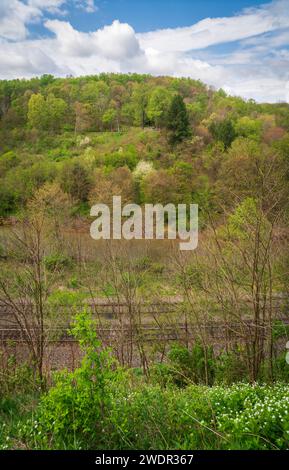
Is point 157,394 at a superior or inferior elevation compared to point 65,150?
inferior

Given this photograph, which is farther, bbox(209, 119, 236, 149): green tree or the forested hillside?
bbox(209, 119, 236, 149): green tree

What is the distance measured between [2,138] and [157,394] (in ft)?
164

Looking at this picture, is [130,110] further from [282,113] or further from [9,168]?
[9,168]

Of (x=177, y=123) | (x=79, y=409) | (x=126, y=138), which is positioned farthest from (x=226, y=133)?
(x=79, y=409)

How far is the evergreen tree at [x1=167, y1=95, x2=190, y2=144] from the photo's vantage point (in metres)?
41.8

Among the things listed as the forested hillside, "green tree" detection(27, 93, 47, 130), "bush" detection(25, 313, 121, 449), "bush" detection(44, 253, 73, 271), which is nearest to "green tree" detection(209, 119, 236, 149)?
the forested hillside

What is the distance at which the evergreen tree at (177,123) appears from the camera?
41.8m

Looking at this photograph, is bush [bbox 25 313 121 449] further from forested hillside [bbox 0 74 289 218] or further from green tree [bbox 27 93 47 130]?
green tree [bbox 27 93 47 130]

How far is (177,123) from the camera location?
41781 millimetres

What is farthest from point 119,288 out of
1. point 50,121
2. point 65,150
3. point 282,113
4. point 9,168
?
point 50,121

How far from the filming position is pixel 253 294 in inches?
271
